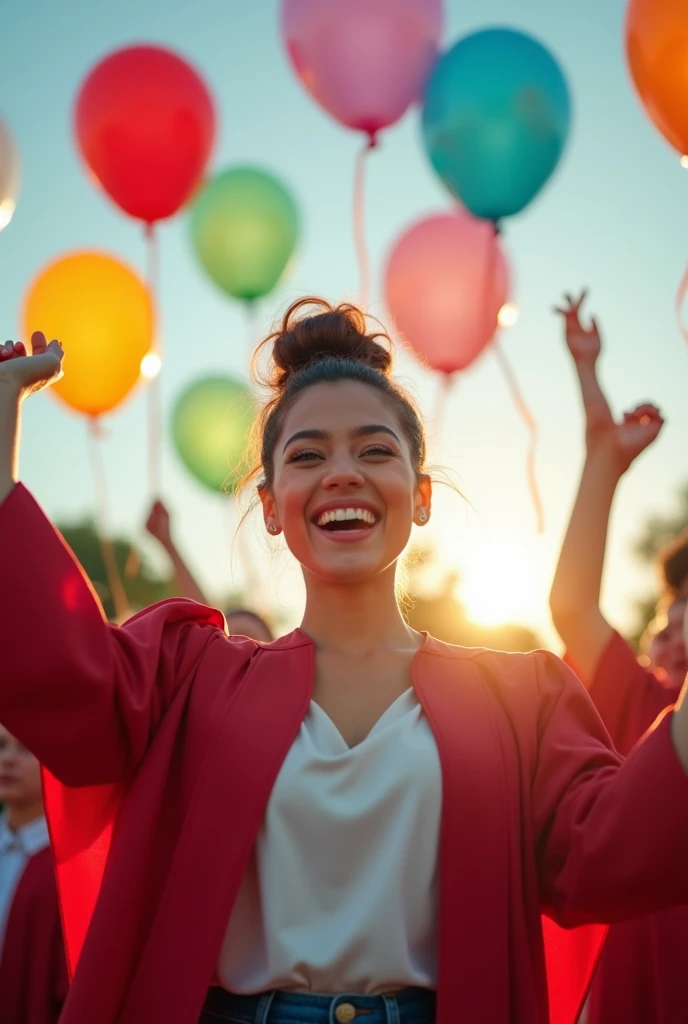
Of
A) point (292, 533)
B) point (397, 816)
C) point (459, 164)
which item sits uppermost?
point (459, 164)

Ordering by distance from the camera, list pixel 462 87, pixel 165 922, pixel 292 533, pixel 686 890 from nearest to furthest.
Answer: pixel 686 890, pixel 165 922, pixel 292 533, pixel 462 87

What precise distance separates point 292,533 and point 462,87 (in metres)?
3.32

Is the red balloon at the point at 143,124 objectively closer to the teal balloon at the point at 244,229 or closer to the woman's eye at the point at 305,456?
the teal balloon at the point at 244,229

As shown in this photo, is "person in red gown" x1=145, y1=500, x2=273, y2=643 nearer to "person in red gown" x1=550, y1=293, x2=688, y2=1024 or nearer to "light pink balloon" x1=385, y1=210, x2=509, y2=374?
"light pink balloon" x1=385, y1=210, x2=509, y2=374

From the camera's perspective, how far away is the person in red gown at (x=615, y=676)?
9.21ft

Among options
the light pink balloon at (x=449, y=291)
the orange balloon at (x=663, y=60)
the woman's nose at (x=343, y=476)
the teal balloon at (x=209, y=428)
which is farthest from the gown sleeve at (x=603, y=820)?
the teal balloon at (x=209, y=428)

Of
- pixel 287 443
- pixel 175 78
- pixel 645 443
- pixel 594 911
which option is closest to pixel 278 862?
pixel 594 911

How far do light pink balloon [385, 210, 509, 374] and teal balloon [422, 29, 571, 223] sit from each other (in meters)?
0.32

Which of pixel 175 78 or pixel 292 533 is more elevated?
pixel 175 78

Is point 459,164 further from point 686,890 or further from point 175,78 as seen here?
point 686,890

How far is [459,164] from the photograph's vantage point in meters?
4.98

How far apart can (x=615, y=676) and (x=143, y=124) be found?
3.69 m

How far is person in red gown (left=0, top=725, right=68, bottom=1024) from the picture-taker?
11.9ft

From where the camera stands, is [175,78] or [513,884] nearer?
[513,884]
